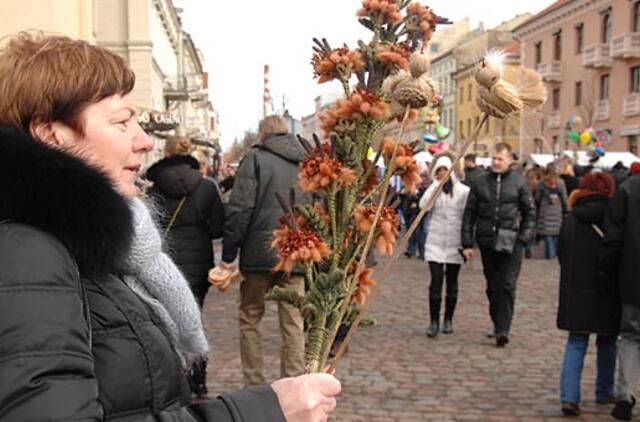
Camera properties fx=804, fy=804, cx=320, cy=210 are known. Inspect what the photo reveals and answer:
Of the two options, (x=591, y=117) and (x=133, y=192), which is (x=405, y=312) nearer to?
(x=133, y=192)

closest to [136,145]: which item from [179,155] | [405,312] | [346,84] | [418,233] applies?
[346,84]

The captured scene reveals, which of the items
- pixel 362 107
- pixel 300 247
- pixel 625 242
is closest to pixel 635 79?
pixel 625 242

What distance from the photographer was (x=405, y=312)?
10.5 metres

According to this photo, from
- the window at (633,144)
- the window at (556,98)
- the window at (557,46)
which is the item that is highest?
the window at (557,46)

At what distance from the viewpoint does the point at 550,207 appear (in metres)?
17.2

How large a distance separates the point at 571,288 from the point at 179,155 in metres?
3.21

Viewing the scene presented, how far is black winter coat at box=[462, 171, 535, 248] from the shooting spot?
8.22 metres

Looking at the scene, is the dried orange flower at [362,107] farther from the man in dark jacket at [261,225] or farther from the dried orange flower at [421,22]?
the man in dark jacket at [261,225]

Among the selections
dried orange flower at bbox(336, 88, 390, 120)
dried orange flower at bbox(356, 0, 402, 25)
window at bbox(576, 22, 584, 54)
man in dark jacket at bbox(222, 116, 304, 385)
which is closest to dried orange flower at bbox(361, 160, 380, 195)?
dried orange flower at bbox(336, 88, 390, 120)

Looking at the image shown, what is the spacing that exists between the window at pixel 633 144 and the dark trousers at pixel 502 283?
36652 mm

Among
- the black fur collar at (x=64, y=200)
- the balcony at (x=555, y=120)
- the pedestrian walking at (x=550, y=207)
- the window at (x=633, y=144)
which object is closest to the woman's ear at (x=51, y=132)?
the black fur collar at (x=64, y=200)

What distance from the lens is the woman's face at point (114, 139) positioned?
1.75m

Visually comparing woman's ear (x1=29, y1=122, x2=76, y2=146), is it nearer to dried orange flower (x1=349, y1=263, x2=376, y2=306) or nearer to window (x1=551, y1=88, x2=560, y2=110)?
dried orange flower (x1=349, y1=263, x2=376, y2=306)

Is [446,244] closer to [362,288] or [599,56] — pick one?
[362,288]
